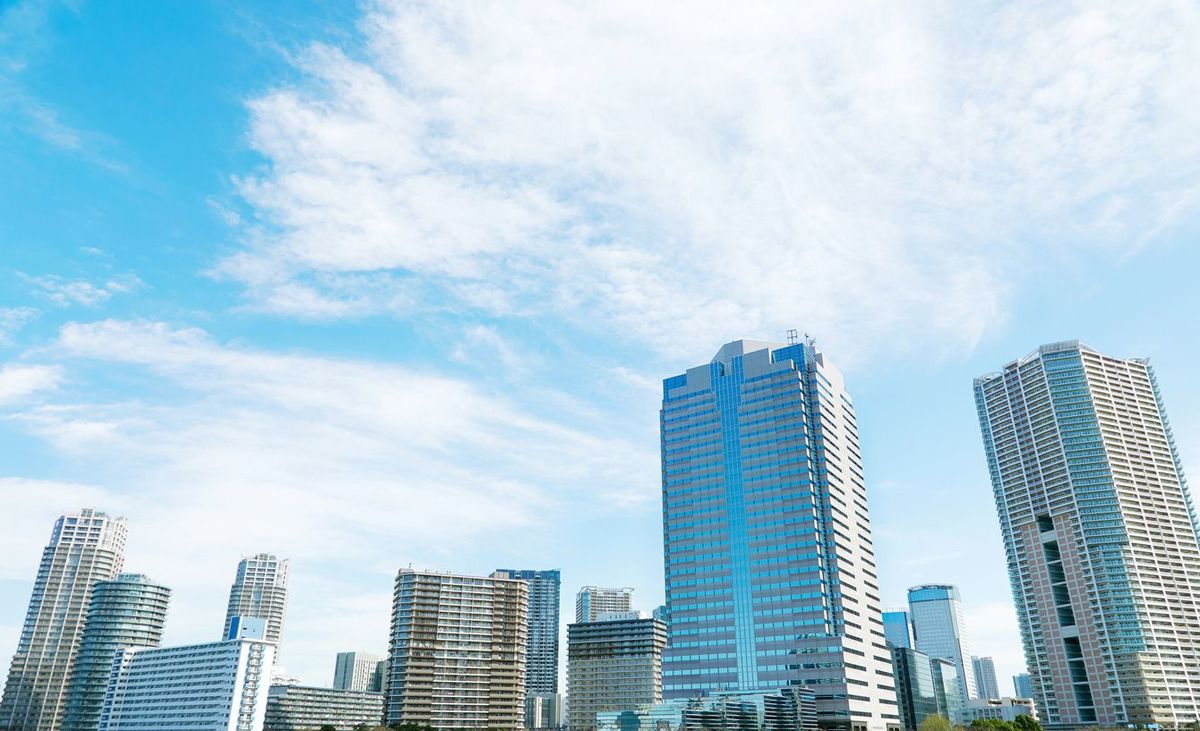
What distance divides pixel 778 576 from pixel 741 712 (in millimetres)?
31243

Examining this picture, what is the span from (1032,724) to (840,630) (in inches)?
1805

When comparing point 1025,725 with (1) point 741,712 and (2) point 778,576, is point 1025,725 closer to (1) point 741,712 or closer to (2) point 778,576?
(2) point 778,576

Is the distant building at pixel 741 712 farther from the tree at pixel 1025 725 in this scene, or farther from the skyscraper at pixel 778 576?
the tree at pixel 1025 725

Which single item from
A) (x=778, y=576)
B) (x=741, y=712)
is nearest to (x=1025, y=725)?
(x=778, y=576)

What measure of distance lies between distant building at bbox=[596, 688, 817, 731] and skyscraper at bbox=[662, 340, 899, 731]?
430cm

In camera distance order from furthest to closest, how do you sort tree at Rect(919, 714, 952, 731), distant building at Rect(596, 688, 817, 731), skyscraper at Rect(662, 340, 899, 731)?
skyscraper at Rect(662, 340, 899, 731), distant building at Rect(596, 688, 817, 731), tree at Rect(919, 714, 952, 731)

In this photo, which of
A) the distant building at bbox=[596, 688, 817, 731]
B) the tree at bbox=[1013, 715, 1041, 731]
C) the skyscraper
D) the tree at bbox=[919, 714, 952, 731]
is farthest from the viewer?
the skyscraper

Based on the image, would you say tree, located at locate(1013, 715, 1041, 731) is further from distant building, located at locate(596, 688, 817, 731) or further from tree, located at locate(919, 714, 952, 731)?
distant building, located at locate(596, 688, 817, 731)

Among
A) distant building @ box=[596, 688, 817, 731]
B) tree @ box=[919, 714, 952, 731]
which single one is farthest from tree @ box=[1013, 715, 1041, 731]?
distant building @ box=[596, 688, 817, 731]

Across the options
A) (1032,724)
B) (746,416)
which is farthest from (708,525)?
(1032,724)

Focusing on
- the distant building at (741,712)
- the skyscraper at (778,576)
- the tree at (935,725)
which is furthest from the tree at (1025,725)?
the distant building at (741,712)

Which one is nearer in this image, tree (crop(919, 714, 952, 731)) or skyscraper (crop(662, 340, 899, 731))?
tree (crop(919, 714, 952, 731))

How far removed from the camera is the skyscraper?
17175cm

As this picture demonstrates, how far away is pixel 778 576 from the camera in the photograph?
591 feet
